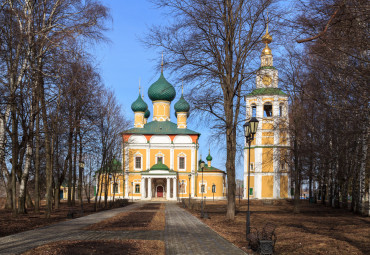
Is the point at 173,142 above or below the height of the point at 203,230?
above

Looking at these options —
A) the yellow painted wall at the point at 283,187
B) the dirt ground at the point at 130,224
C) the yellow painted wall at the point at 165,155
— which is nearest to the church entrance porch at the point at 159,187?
the yellow painted wall at the point at 165,155

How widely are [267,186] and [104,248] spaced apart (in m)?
40.8

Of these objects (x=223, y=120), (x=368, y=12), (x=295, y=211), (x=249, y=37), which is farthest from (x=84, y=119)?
(x=368, y=12)

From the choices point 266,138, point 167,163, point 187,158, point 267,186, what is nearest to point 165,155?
point 167,163

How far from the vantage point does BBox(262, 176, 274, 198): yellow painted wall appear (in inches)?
1919

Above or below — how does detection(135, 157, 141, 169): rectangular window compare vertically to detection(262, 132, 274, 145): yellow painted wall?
below

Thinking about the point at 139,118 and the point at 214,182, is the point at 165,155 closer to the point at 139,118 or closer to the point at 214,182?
the point at 139,118

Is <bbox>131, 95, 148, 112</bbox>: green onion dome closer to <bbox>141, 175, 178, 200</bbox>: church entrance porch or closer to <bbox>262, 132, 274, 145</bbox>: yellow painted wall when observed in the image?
<bbox>141, 175, 178, 200</bbox>: church entrance porch

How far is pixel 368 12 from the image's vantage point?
298 inches

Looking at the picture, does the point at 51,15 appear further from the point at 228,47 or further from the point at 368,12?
the point at 368,12

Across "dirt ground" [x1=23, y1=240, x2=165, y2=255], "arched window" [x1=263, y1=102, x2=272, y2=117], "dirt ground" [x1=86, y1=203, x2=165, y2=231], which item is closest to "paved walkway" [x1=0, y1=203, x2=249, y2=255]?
Answer: "dirt ground" [x1=23, y1=240, x2=165, y2=255]

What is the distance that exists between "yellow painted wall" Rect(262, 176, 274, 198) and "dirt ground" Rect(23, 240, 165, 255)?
3886 cm

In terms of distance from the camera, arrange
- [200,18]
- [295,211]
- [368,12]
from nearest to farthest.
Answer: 1. [368,12]
2. [200,18]
3. [295,211]

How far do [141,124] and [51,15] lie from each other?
46.8 m
